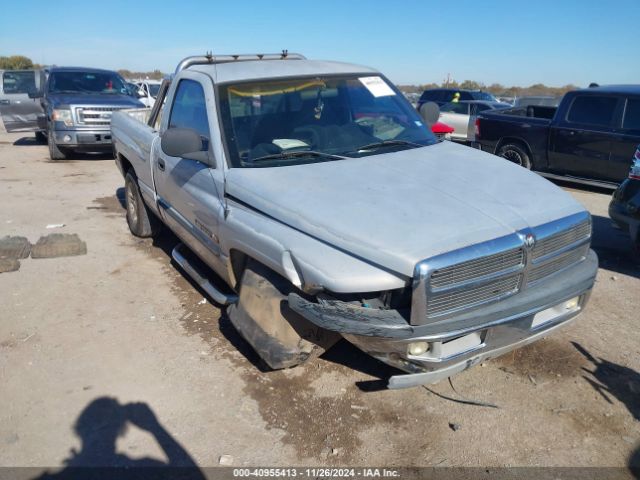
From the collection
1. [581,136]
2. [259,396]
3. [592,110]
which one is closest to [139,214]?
[259,396]

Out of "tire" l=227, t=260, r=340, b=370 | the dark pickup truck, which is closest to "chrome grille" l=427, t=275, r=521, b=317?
"tire" l=227, t=260, r=340, b=370

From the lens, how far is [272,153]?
147 inches

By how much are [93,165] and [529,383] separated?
10.4 meters

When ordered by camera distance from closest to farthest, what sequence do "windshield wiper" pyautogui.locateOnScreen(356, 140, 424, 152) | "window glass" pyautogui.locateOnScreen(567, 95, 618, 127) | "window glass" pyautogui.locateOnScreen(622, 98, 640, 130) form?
"windshield wiper" pyautogui.locateOnScreen(356, 140, 424, 152), "window glass" pyautogui.locateOnScreen(622, 98, 640, 130), "window glass" pyautogui.locateOnScreen(567, 95, 618, 127)

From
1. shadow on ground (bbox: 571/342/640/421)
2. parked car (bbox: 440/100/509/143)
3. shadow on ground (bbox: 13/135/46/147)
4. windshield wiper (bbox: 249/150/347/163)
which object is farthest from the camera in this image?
parked car (bbox: 440/100/509/143)

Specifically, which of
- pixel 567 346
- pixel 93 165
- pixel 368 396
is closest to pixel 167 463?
pixel 368 396

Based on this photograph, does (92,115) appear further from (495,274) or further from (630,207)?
(495,274)

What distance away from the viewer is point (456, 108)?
1658cm

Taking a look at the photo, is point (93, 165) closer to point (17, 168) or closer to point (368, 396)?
point (17, 168)

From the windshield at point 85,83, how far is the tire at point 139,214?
6779 mm

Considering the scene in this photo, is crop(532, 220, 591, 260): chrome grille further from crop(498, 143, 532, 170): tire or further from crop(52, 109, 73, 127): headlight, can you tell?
crop(52, 109, 73, 127): headlight

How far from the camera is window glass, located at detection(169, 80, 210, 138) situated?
4.06 metres

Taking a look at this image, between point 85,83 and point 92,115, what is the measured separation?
5.23 feet

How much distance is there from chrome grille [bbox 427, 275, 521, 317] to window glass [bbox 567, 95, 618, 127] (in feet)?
22.4
